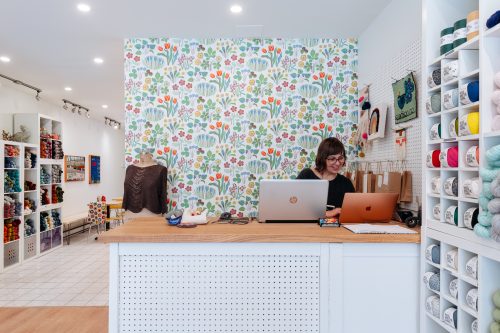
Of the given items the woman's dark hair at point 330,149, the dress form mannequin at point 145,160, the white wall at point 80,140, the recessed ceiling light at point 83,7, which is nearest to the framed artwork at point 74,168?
the white wall at point 80,140

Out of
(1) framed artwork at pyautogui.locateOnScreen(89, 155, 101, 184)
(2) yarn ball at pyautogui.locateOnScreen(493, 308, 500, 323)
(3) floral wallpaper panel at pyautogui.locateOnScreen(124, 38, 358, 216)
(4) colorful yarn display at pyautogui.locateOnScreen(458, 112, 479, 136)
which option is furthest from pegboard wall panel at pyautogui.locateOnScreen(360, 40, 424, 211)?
(1) framed artwork at pyautogui.locateOnScreen(89, 155, 101, 184)

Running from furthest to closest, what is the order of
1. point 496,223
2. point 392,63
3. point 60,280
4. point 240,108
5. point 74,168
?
point 74,168
point 60,280
point 240,108
point 392,63
point 496,223

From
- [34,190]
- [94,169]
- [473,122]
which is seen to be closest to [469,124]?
[473,122]

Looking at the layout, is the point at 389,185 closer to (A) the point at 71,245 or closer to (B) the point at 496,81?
(B) the point at 496,81

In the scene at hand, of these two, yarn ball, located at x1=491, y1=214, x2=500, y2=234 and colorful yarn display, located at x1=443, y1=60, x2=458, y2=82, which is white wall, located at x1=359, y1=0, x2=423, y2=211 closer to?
colorful yarn display, located at x1=443, y1=60, x2=458, y2=82

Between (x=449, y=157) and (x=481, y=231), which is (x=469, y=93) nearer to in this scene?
(x=449, y=157)

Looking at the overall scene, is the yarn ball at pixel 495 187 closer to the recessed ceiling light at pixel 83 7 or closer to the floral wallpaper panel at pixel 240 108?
the floral wallpaper panel at pixel 240 108

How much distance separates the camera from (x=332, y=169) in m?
3.34

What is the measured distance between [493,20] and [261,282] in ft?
5.76

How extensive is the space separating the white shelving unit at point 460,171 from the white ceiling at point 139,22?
150 cm

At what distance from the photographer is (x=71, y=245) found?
737 cm

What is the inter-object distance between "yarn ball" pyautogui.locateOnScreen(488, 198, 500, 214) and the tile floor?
12.1 feet

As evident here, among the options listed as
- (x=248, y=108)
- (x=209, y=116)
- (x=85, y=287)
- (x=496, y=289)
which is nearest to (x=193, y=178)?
(x=209, y=116)

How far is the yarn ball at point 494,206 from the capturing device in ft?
5.19
